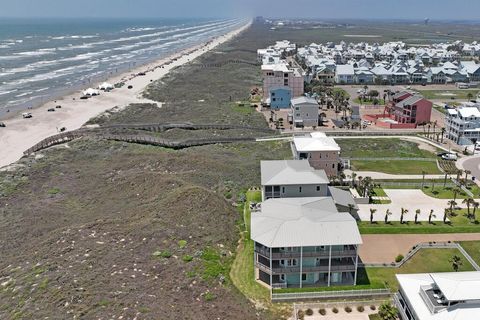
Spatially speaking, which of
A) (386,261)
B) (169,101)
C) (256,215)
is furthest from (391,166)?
(169,101)

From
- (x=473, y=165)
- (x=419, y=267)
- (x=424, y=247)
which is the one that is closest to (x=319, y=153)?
(x=424, y=247)

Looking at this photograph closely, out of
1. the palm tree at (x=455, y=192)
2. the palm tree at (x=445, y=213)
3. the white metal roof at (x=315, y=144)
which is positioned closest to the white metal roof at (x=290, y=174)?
the white metal roof at (x=315, y=144)

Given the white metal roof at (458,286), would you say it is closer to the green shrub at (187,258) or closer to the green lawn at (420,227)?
the green lawn at (420,227)

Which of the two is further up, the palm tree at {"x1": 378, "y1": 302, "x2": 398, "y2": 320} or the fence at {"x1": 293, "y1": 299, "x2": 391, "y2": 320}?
the palm tree at {"x1": 378, "y1": 302, "x2": 398, "y2": 320}

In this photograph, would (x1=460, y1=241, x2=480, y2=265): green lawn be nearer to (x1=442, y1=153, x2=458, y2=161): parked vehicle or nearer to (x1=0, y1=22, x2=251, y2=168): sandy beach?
(x1=442, y1=153, x2=458, y2=161): parked vehicle

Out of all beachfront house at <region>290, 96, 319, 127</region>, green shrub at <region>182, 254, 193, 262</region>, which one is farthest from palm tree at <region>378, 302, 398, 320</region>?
beachfront house at <region>290, 96, 319, 127</region>

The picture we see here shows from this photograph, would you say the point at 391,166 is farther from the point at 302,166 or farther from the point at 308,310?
the point at 308,310
